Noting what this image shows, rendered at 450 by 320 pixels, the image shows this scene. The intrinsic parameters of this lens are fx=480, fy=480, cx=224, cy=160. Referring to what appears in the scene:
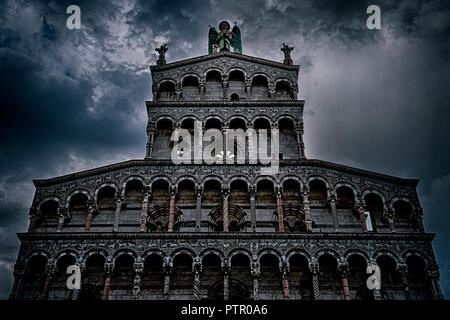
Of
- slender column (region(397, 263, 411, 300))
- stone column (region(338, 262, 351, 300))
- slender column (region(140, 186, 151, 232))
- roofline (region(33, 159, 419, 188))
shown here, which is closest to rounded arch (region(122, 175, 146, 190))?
slender column (region(140, 186, 151, 232))

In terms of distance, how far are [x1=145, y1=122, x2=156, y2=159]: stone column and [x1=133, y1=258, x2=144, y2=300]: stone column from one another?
626cm

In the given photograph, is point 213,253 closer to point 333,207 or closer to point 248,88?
point 333,207

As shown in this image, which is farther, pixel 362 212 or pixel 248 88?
pixel 248 88

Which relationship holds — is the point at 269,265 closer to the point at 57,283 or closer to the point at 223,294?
the point at 223,294

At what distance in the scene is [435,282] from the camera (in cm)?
2089

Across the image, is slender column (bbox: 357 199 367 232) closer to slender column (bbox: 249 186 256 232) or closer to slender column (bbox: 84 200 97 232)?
slender column (bbox: 249 186 256 232)

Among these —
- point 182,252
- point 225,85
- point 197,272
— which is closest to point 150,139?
point 225,85

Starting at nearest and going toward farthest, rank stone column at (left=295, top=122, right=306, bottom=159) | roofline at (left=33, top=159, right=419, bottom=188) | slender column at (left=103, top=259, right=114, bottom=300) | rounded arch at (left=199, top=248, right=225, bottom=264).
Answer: slender column at (left=103, top=259, right=114, bottom=300) < rounded arch at (left=199, top=248, right=225, bottom=264) < roofline at (left=33, top=159, right=419, bottom=188) < stone column at (left=295, top=122, right=306, bottom=159)

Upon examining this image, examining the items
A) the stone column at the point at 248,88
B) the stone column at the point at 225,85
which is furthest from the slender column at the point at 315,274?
the stone column at the point at 225,85

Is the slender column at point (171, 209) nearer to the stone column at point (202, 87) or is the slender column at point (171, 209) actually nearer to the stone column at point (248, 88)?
the stone column at point (202, 87)

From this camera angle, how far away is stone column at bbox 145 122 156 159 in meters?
25.6

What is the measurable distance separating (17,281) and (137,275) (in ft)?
17.0

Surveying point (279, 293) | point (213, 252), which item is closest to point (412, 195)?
point (279, 293)
